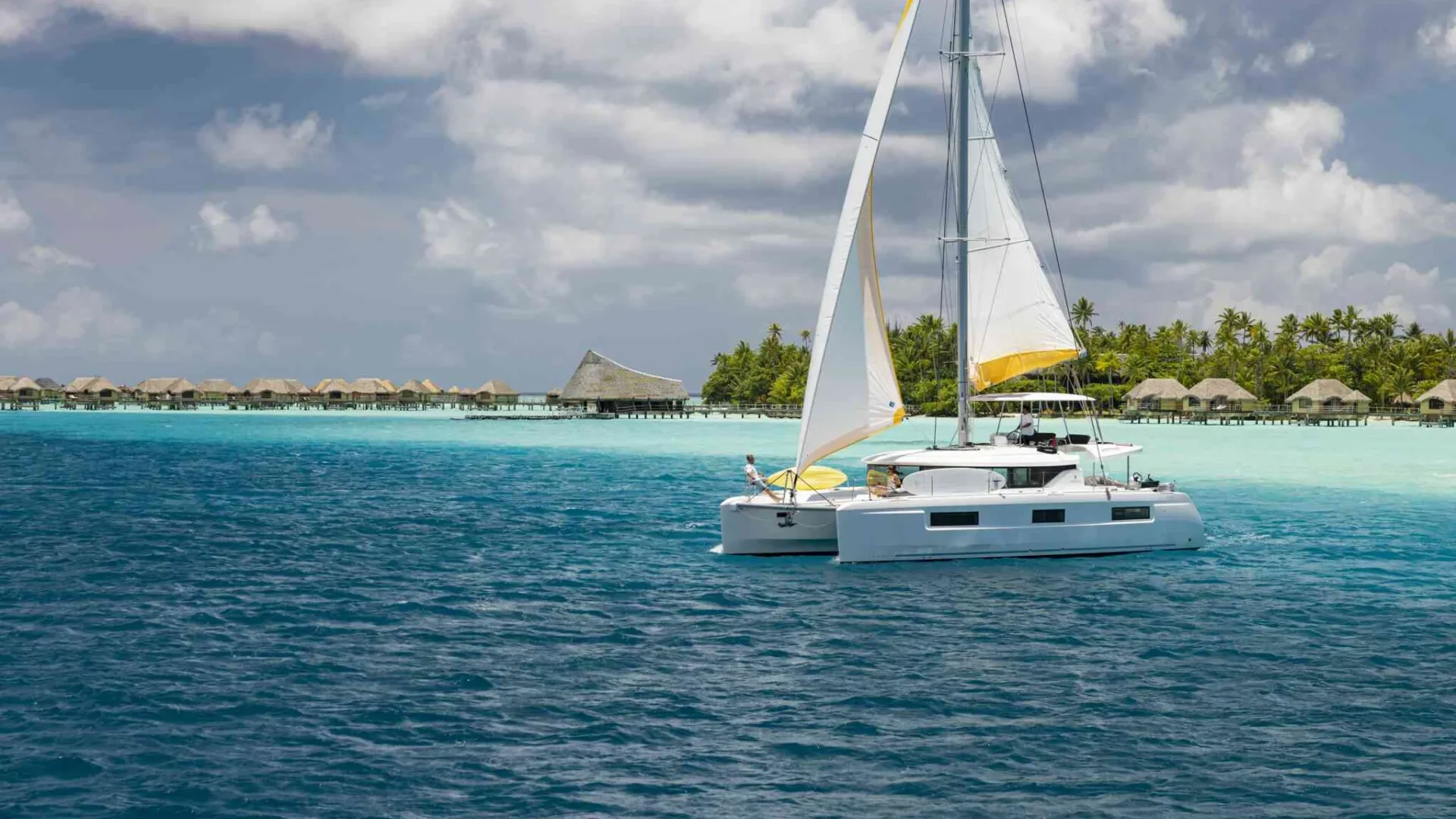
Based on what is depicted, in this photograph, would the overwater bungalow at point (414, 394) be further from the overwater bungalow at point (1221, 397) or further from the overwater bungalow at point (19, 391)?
the overwater bungalow at point (1221, 397)

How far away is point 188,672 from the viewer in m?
14.9

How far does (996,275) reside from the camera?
83.6 ft

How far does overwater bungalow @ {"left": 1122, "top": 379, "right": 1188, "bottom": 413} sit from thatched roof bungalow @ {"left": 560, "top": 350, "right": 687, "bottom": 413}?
4678 cm

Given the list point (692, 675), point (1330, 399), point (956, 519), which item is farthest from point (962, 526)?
point (1330, 399)

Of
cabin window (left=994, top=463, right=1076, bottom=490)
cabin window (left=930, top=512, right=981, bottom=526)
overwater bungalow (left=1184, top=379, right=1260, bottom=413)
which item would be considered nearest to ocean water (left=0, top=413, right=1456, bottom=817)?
cabin window (left=930, top=512, right=981, bottom=526)

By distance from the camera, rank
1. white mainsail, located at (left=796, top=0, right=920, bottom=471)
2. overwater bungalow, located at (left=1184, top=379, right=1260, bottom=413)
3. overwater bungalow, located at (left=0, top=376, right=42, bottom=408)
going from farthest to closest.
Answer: overwater bungalow, located at (left=0, top=376, right=42, bottom=408)
overwater bungalow, located at (left=1184, top=379, right=1260, bottom=413)
white mainsail, located at (left=796, top=0, right=920, bottom=471)

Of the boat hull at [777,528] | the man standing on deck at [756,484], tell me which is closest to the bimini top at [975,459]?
the boat hull at [777,528]

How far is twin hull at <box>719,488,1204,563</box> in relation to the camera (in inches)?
891

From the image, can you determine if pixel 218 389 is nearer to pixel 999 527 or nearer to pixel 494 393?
pixel 494 393

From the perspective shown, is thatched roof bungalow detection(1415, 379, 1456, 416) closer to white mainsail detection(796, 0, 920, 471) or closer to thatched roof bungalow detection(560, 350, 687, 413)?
thatched roof bungalow detection(560, 350, 687, 413)

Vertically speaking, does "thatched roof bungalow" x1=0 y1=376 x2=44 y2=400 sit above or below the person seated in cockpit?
above

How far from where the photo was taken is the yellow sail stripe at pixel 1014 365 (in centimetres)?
2586

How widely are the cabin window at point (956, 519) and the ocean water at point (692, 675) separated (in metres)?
0.98

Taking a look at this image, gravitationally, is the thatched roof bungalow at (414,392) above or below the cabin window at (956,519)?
above
